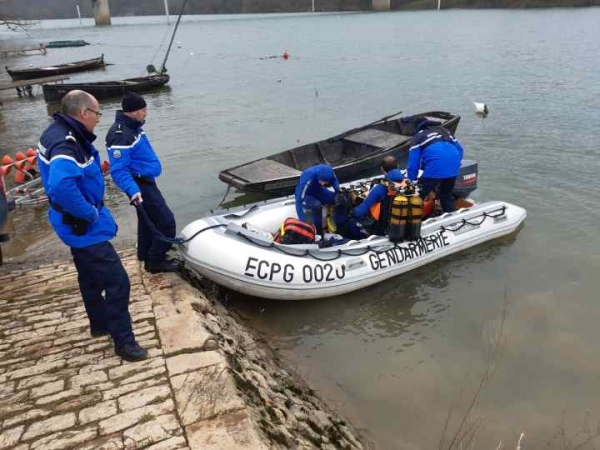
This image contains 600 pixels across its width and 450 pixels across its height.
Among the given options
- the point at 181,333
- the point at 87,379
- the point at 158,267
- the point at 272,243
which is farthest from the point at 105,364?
the point at 272,243

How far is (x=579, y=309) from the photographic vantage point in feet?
20.8

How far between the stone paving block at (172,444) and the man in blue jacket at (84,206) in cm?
98

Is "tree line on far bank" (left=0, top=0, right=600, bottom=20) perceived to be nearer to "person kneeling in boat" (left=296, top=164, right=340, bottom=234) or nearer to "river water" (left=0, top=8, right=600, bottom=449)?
"river water" (left=0, top=8, right=600, bottom=449)

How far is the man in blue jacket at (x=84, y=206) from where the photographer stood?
3.34 m

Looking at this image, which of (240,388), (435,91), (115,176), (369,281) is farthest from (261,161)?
(435,91)

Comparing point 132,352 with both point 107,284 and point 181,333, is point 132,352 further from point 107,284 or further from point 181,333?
point 107,284

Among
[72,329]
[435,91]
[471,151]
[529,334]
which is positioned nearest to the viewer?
[72,329]

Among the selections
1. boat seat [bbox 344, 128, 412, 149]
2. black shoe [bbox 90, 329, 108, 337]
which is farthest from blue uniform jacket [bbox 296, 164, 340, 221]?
boat seat [bbox 344, 128, 412, 149]

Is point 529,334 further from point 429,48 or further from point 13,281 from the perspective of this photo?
point 429,48

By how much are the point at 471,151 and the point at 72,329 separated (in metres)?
11.7

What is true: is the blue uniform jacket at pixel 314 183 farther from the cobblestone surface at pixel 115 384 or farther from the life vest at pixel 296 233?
the cobblestone surface at pixel 115 384

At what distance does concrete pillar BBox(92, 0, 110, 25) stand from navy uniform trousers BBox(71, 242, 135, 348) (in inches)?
4319

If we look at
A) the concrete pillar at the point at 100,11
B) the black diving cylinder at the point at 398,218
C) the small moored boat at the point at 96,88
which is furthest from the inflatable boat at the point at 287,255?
the concrete pillar at the point at 100,11

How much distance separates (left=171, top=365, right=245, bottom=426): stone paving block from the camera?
11.0 feet
